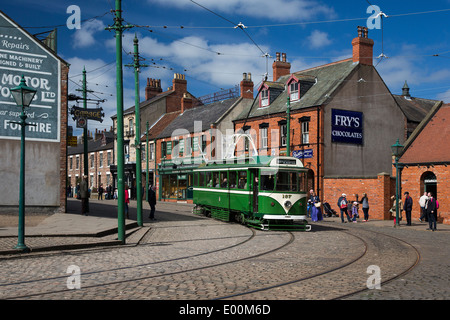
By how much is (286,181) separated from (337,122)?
50.5ft

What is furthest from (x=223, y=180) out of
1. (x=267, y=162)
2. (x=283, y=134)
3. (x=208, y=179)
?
(x=283, y=134)

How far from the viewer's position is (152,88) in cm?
5594

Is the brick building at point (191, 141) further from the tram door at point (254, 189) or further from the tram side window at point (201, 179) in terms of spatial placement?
the tram door at point (254, 189)

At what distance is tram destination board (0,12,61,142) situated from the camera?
20234 millimetres

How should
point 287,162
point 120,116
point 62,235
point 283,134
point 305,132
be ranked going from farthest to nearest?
point 283,134 < point 305,132 < point 287,162 < point 62,235 < point 120,116

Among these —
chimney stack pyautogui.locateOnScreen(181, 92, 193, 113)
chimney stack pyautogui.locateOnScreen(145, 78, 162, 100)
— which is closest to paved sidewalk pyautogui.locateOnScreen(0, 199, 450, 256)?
chimney stack pyautogui.locateOnScreen(181, 92, 193, 113)

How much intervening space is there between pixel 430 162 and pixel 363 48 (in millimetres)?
11753

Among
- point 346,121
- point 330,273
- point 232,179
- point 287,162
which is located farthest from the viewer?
point 346,121

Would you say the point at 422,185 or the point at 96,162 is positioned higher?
the point at 96,162

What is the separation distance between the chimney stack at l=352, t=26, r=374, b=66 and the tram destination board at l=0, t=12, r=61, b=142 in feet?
68.3

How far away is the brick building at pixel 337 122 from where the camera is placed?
104ft

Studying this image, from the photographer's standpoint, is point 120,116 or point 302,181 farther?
point 302,181

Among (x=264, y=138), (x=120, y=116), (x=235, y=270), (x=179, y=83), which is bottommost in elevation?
(x=235, y=270)

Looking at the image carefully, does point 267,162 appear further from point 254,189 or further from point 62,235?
point 62,235
